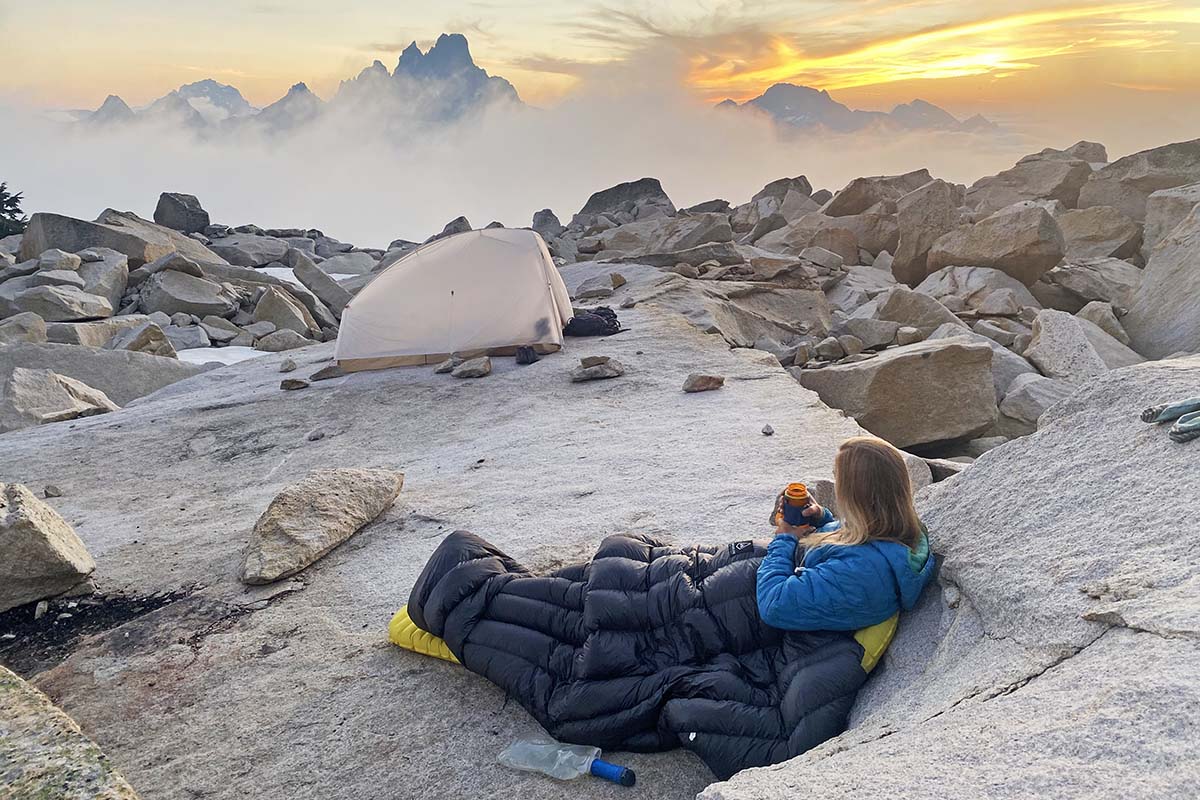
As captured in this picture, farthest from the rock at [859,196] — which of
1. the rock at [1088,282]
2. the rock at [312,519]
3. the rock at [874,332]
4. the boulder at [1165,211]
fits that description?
the rock at [312,519]

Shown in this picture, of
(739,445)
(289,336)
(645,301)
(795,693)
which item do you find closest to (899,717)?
(795,693)

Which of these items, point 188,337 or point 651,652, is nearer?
point 651,652

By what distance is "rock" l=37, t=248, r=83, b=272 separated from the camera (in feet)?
58.7

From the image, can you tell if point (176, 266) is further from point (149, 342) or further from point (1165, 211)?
point (1165, 211)

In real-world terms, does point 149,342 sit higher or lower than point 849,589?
lower

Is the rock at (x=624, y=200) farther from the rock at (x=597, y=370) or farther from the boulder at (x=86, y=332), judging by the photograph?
the rock at (x=597, y=370)

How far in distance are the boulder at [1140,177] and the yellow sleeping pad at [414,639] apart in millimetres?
19794

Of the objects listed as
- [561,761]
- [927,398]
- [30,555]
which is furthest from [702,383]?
[30,555]

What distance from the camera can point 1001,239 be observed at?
46.6 feet

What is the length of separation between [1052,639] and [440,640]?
2654mm

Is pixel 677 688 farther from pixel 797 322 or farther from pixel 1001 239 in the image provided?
pixel 1001 239

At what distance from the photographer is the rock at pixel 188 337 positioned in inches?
600

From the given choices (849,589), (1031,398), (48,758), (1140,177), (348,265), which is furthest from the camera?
(348,265)

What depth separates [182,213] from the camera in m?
30.3
